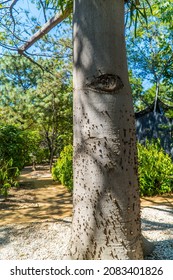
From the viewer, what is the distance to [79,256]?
204 centimetres

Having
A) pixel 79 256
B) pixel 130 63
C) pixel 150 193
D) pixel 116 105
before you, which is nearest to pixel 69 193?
pixel 150 193

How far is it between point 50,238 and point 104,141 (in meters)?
1.95

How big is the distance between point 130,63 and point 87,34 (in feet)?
52.6

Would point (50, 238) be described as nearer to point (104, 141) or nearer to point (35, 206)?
point (104, 141)

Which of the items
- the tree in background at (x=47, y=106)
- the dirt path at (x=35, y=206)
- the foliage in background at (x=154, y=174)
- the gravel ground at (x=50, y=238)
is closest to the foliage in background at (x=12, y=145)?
the dirt path at (x=35, y=206)

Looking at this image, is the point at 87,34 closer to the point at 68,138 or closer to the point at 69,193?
the point at 69,193

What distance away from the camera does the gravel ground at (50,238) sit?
270 centimetres

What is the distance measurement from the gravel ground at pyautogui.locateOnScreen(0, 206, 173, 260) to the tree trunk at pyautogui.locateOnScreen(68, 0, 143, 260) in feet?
2.68

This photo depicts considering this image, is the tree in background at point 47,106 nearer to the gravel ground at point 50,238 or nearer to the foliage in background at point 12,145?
the foliage in background at point 12,145

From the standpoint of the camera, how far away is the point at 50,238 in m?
3.20

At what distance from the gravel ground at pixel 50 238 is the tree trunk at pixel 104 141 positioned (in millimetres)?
816

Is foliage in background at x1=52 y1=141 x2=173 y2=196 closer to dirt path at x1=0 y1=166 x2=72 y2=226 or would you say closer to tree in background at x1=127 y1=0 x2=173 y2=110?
dirt path at x1=0 y1=166 x2=72 y2=226

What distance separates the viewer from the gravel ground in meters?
2.70

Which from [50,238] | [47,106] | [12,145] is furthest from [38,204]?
[47,106]
